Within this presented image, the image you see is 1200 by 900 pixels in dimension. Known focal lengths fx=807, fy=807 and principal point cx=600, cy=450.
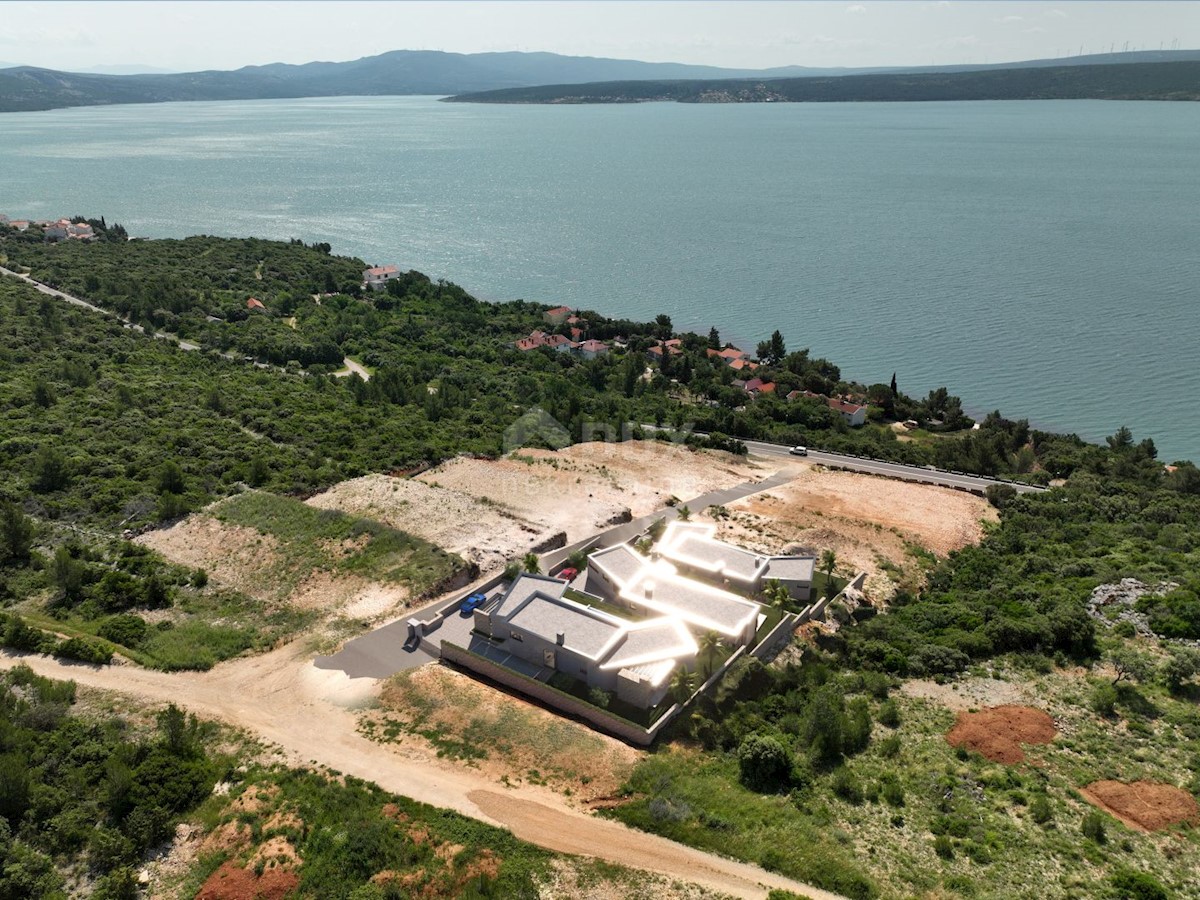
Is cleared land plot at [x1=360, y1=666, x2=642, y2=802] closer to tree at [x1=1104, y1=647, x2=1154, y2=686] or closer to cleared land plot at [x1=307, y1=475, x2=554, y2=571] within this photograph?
cleared land plot at [x1=307, y1=475, x2=554, y2=571]

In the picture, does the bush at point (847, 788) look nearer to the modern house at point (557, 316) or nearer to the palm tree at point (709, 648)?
the palm tree at point (709, 648)

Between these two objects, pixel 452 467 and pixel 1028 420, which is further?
pixel 1028 420

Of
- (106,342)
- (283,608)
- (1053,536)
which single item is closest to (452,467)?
(283,608)

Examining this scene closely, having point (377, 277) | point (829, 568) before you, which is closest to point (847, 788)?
point (829, 568)

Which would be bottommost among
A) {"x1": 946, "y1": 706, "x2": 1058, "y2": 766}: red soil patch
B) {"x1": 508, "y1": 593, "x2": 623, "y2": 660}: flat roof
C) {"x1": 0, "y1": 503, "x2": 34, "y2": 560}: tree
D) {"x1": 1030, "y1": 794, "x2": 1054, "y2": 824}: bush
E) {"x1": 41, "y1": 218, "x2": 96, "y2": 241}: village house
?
{"x1": 946, "y1": 706, "x2": 1058, "y2": 766}: red soil patch

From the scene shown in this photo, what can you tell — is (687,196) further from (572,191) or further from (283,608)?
(283,608)

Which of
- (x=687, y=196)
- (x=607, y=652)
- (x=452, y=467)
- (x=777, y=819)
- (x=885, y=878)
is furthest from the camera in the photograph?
(x=687, y=196)

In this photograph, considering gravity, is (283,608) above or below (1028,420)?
above

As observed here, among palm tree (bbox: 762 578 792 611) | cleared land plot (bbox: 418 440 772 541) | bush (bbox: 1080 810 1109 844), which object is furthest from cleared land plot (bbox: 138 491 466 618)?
bush (bbox: 1080 810 1109 844)
